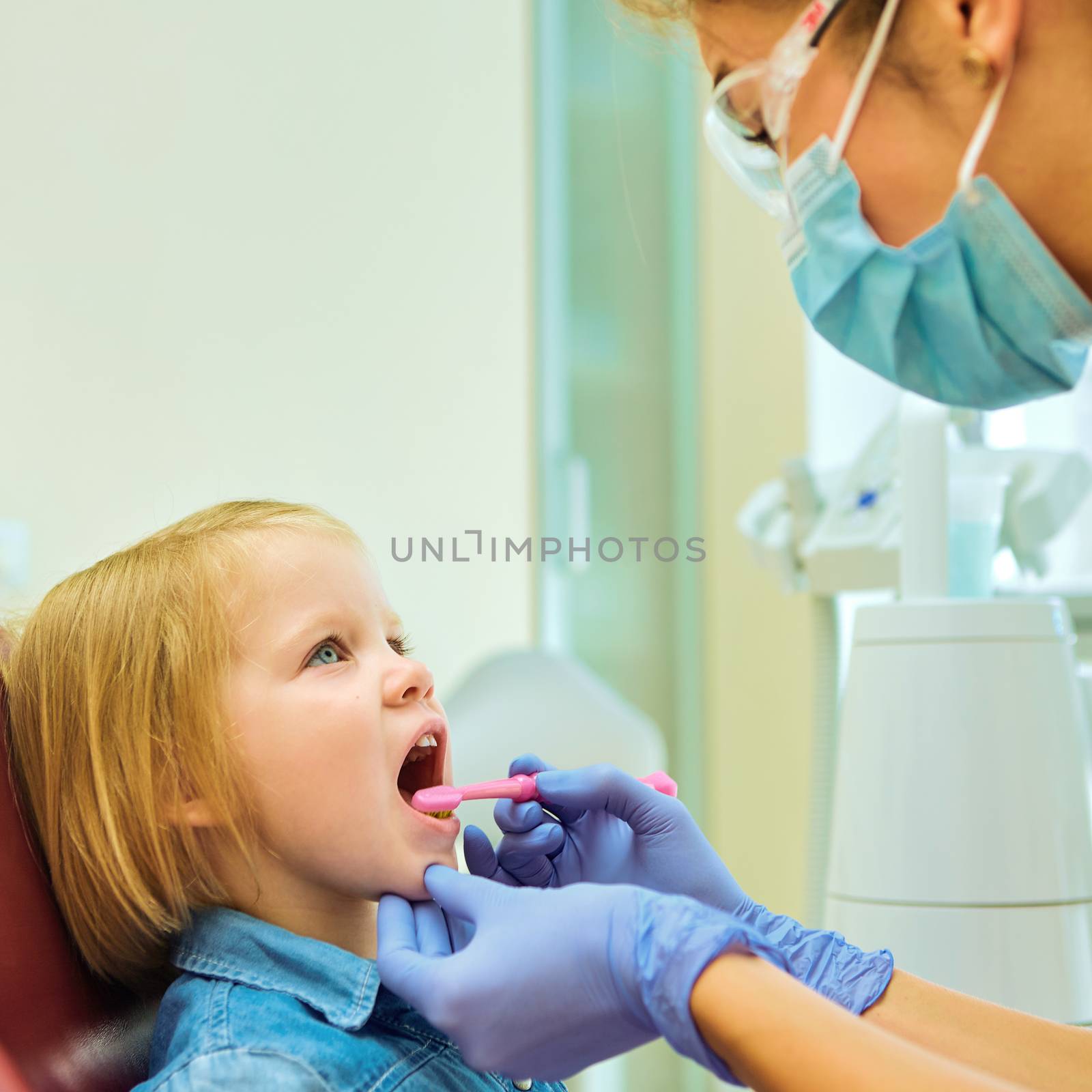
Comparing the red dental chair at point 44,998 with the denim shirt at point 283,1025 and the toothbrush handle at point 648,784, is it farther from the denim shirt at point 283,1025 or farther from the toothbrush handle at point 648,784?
the toothbrush handle at point 648,784

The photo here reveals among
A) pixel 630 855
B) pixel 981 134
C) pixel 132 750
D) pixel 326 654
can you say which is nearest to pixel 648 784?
pixel 630 855

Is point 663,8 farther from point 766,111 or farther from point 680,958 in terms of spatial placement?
point 680,958

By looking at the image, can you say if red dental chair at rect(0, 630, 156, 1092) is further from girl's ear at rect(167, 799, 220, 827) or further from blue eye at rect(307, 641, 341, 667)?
blue eye at rect(307, 641, 341, 667)

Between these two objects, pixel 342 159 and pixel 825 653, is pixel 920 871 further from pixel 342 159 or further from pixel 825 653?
pixel 342 159

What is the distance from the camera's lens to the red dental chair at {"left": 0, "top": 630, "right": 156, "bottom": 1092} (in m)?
0.81

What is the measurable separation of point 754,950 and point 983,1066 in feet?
1.23

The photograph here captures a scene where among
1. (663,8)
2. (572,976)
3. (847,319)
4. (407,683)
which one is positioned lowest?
(572,976)

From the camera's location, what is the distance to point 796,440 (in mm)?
2633

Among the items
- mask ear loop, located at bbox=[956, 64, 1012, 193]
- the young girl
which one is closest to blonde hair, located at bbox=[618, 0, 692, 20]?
mask ear loop, located at bbox=[956, 64, 1012, 193]

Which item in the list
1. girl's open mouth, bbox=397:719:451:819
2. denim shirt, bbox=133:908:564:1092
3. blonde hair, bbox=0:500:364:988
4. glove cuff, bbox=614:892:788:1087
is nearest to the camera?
glove cuff, bbox=614:892:788:1087

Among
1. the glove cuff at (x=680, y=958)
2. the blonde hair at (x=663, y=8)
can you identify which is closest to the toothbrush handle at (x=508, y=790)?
the glove cuff at (x=680, y=958)

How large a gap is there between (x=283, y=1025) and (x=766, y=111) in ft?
2.86

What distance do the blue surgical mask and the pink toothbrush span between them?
51 centimetres

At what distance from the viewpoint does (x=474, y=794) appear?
3.06 feet
